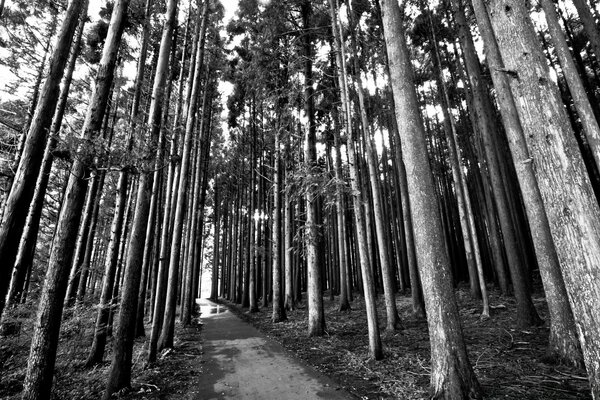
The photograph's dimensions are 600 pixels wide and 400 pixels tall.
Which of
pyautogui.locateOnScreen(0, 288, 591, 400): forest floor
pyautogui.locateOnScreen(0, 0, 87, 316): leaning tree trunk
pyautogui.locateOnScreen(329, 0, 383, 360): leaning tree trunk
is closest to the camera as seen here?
pyautogui.locateOnScreen(0, 288, 591, 400): forest floor

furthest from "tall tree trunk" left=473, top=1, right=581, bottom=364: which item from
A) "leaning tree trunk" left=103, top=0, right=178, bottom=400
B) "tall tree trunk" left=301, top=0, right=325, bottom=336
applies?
"leaning tree trunk" left=103, top=0, right=178, bottom=400

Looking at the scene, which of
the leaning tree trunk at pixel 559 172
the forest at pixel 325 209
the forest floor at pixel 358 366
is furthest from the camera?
the forest floor at pixel 358 366

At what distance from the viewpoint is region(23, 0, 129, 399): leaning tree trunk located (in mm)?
4086

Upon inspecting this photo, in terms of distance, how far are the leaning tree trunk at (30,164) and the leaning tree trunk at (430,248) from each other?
20.5 feet

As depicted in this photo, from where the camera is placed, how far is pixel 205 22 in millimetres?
9820

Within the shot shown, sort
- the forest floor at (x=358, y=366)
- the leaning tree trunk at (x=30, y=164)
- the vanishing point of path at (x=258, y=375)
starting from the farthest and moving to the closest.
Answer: the vanishing point of path at (x=258, y=375) → the leaning tree trunk at (x=30, y=164) → the forest floor at (x=358, y=366)

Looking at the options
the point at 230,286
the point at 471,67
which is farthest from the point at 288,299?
the point at 230,286

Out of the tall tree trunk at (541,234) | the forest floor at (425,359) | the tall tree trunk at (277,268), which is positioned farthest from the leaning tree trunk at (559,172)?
the tall tree trunk at (277,268)

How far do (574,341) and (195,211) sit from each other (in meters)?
13.1

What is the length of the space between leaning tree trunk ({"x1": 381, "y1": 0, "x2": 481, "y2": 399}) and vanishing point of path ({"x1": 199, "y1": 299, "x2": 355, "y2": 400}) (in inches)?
63.2

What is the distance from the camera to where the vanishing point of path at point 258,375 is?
15.6 ft

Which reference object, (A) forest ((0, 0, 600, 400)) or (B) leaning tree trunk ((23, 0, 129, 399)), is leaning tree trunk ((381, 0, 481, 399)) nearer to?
(A) forest ((0, 0, 600, 400))

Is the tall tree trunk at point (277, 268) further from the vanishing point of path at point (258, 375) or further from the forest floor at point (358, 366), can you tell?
the forest floor at point (358, 366)

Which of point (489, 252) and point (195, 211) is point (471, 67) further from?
point (489, 252)
